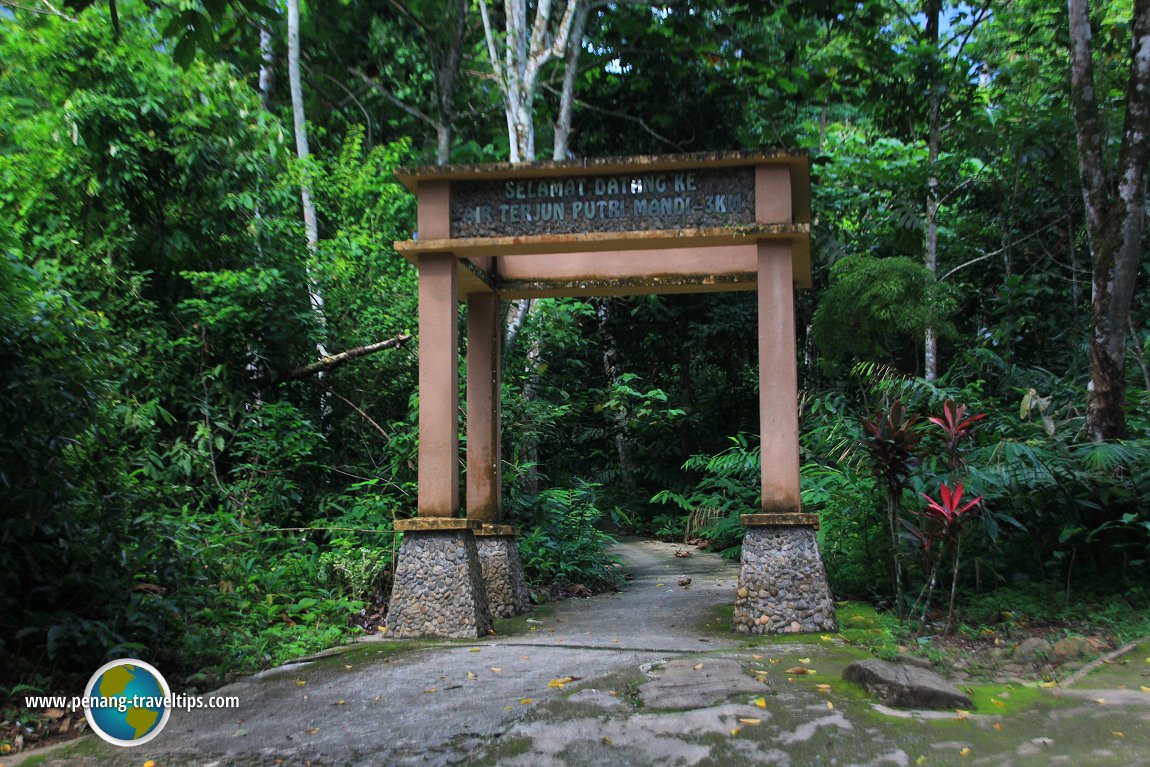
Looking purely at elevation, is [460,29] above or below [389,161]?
above

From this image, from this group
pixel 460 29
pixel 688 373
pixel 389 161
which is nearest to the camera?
pixel 389 161

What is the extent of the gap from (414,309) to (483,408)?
7.26 feet

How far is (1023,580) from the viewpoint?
21.4ft

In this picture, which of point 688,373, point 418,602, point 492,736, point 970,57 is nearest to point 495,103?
point 688,373

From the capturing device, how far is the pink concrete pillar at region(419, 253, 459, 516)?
6.37 metres

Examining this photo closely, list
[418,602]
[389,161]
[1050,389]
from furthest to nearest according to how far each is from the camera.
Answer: [389,161] → [1050,389] → [418,602]

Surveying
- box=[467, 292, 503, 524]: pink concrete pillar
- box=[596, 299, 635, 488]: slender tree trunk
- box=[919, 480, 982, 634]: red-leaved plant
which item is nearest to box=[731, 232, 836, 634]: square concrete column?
box=[919, 480, 982, 634]: red-leaved plant

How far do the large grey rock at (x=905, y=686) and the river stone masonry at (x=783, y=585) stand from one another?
1.65 meters

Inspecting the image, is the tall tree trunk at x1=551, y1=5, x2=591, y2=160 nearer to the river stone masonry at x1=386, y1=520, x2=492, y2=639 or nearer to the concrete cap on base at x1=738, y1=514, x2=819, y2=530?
the river stone masonry at x1=386, y1=520, x2=492, y2=639

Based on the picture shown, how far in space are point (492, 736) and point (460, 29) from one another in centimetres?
1057

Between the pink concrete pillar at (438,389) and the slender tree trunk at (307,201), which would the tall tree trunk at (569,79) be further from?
the pink concrete pillar at (438,389)

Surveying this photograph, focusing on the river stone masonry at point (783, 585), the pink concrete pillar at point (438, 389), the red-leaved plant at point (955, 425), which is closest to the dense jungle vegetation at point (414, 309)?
the red-leaved plant at point (955, 425)

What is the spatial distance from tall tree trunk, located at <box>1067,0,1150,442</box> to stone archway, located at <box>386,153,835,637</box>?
222cm

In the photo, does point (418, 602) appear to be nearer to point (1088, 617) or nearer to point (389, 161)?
point (1088, 617)
